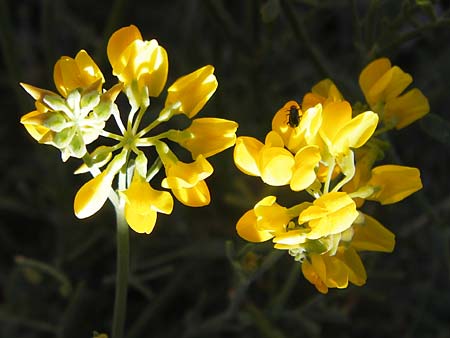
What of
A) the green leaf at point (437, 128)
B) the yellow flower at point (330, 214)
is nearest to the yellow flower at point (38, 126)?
the yellow flower at point (330, 214)

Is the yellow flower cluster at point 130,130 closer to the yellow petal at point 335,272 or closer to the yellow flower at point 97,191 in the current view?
the yellow flower at point 97,191

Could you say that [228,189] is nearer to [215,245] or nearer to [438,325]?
[215,245]

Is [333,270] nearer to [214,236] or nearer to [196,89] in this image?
[196,89]

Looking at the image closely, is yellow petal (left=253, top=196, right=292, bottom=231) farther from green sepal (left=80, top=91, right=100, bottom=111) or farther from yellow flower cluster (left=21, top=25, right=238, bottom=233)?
green sepal (left=80, top=91, right=100, bottom=111)

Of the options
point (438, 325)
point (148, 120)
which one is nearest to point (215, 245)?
point (148, 120)

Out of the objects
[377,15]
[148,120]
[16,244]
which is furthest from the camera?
[16,244]

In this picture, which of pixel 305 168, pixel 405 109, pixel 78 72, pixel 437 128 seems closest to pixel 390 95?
pixel 405 109

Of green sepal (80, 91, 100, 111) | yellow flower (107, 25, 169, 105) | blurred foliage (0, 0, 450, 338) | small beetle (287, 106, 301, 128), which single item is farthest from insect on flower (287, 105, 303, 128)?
blurred foliage (0, 0, 450, 338)
